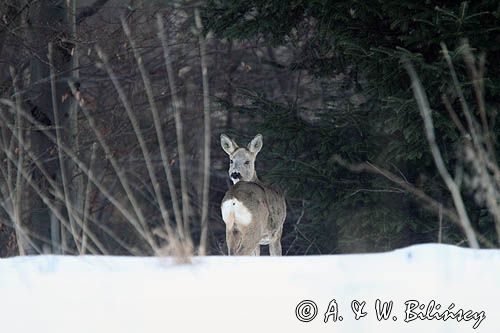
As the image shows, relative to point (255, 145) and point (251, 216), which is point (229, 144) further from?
point (251, 216)

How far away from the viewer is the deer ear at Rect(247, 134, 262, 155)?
10289 millimetres

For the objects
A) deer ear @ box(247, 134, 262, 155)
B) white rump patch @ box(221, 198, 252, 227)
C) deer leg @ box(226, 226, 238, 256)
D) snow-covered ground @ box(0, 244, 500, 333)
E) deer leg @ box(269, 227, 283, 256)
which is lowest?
deer leg @ box(269, 227, 283, 256)

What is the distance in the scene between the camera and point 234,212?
331 inches

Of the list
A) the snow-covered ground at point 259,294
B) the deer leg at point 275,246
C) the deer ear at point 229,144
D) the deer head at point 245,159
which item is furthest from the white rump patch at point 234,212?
the snow-covered ground at point 259,294

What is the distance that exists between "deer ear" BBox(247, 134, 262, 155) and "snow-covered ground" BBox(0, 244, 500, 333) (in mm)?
6421

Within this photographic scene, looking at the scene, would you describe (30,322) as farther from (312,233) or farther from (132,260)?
(312,233)

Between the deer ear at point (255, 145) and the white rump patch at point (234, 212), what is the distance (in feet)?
6.35

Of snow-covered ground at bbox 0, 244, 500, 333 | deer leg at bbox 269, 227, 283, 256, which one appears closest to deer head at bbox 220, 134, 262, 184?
deer leg at bbox 269, 227, 283, 256

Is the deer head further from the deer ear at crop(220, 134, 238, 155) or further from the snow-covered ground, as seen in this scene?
the snow-covered ground

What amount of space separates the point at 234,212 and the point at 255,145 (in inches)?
81.1

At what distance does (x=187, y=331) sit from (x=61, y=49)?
8110 millimetres

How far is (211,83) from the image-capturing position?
14906mm

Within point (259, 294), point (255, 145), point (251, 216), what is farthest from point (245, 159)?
point (259, 294)

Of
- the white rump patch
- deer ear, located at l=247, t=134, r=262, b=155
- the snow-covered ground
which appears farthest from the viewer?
deer ear, located at l=247, t=134, r=262, b=155
